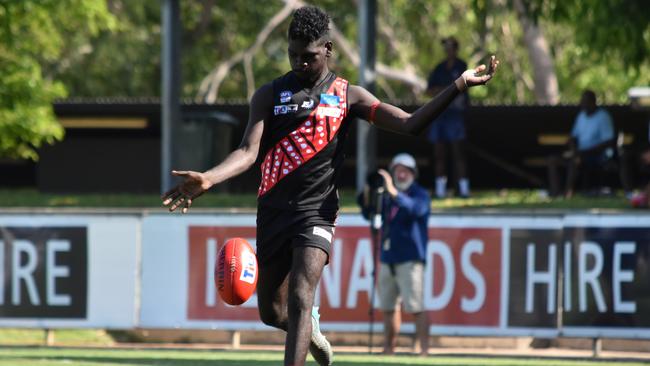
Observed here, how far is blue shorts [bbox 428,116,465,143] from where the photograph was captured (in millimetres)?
19266

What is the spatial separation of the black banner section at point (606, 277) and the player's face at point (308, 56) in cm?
726

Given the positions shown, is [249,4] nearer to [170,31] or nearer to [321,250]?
[170,31]

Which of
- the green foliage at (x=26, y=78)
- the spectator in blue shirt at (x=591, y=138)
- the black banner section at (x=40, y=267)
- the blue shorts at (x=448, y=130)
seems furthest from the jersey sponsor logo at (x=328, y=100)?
the green foliage at (x=26, y=78)

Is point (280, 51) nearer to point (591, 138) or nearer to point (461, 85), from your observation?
point (591, 138)

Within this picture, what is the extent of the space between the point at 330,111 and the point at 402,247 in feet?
21.3

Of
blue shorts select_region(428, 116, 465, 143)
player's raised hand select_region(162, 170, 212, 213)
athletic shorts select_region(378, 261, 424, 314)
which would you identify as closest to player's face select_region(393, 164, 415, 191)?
athletic shorts select_region(378, 261, 424, 314)

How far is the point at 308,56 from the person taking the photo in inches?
315

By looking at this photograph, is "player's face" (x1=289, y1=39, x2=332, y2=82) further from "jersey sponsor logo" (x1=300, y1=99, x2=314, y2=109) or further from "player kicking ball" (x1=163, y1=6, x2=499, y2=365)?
"jersey sponsor logo" (x1=300, y1=99, x2=314, y2=109)

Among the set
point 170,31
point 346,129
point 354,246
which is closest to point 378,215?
point 354,246

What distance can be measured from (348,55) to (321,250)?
2932cm

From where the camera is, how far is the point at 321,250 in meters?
7.98

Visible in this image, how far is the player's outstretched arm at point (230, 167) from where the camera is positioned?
7.18 metres

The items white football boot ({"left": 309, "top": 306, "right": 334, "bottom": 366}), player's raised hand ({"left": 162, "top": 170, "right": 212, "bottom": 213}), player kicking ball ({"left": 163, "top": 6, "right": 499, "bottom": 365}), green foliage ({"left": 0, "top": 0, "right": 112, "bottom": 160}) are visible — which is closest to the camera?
player's raised hand ({"left": 162, "top": 170, "right": 212, "bottom": 213})

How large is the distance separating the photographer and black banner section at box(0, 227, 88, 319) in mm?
3185
